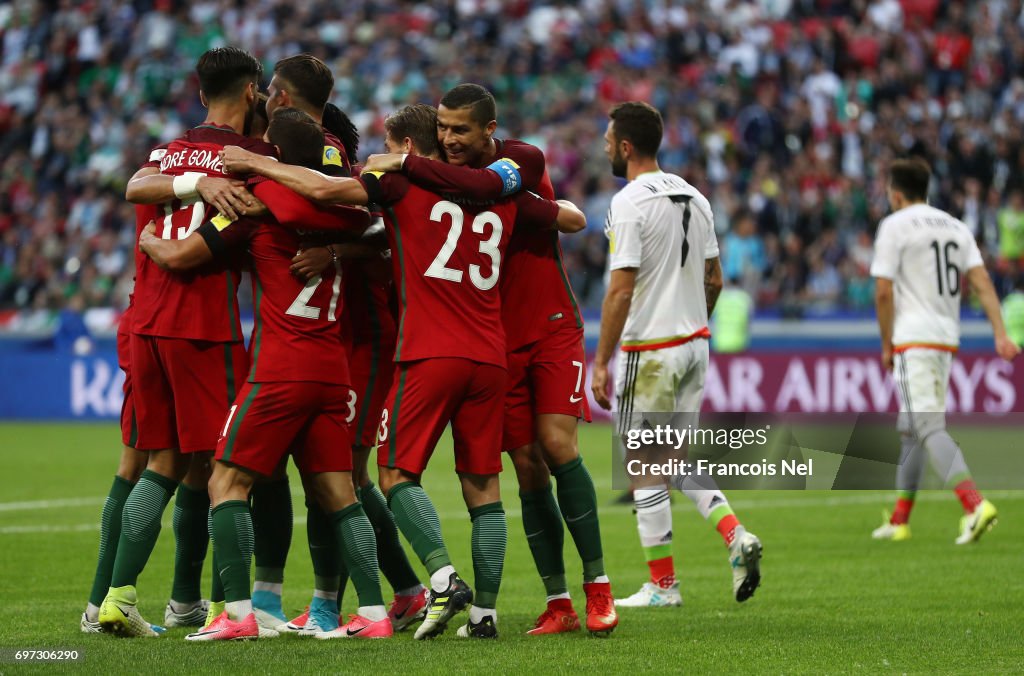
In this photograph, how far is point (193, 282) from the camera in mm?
6516

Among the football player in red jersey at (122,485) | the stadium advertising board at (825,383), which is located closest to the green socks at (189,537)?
the football player in red jersey at (122,485)

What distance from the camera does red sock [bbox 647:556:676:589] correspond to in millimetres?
7914

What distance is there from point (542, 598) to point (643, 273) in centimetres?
181

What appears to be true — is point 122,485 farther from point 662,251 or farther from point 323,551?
point 662,251

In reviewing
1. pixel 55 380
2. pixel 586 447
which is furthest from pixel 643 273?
pixel 55 380

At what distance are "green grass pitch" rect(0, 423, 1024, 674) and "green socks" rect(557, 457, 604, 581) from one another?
0.39 meters

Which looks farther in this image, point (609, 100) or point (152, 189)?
point (609, 100)

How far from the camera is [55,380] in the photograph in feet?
72.1

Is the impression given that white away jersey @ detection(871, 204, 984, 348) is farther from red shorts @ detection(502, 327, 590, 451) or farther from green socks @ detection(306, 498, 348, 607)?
green socks @ detection(306, 498, 348, 607)

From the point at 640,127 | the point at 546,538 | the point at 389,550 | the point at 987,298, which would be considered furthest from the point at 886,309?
the point at 389,550

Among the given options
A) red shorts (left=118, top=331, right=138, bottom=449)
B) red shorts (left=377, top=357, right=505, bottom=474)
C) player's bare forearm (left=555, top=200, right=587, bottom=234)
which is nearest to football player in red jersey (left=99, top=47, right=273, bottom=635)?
red shorts (left=118, top=331, right=138, bottom=449)

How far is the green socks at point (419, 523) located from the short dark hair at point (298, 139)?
55.9 inches

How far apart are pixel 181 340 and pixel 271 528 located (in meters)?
0.99

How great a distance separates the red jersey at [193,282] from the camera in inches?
256
